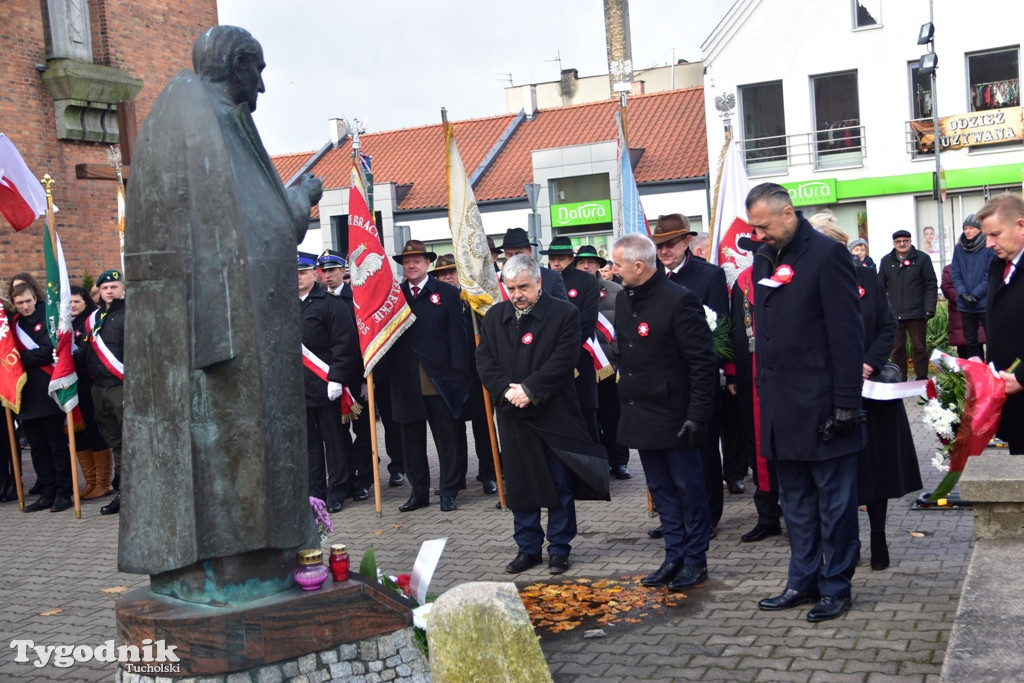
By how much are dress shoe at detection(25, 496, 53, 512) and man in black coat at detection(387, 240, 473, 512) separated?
3.82 metres

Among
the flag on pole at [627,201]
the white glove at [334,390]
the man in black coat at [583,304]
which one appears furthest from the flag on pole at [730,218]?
the white glove at [334,390]

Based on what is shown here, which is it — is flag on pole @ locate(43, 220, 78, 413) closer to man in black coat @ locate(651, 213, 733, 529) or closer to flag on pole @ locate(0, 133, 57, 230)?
flag on pole @ locate(0, 133, 57, 230)

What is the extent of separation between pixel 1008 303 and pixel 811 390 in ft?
4.41

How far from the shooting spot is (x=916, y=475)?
23.8ft

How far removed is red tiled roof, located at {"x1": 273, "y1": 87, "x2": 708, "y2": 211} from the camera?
1597 inches

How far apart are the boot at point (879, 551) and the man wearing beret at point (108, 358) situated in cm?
662

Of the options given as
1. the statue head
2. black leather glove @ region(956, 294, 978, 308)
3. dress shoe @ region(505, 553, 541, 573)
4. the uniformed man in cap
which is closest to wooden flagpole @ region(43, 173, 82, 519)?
the uniformed man in cap

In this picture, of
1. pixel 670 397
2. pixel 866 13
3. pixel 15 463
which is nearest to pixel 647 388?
pixel 670 397

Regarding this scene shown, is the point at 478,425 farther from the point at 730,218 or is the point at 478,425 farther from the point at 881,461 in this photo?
the point at 881,461

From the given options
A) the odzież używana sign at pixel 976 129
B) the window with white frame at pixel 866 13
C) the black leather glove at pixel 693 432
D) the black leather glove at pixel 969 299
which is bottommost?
the black leather glove at pixel 693 432

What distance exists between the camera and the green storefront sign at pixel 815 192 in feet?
110

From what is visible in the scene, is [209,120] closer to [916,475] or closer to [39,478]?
[916,475]

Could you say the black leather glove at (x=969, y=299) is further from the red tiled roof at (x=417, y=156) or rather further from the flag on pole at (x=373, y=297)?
the red tiled roof at (x=417, y=156)

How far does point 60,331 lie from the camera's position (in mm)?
11031
